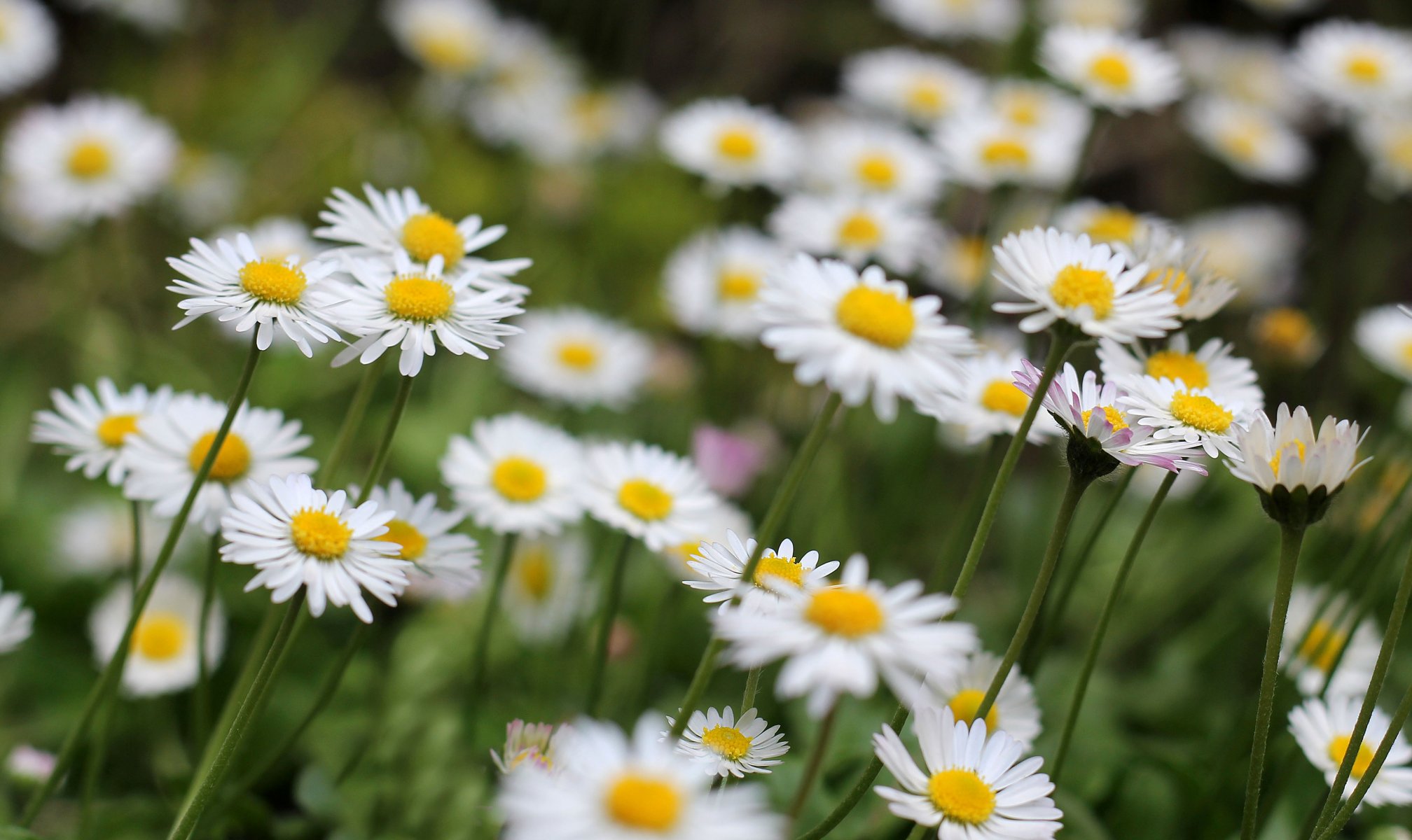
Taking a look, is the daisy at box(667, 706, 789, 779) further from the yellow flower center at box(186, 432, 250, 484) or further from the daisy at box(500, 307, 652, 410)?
the daisy at box(500, 307, 652, 410)

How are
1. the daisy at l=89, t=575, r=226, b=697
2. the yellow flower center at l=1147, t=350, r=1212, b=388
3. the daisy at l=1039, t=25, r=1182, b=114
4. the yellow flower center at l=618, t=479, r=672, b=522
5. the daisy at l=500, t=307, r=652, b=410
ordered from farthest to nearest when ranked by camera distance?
the daisy at l=500, t=307, r=652, b=410
the daisy at l=1039, t=25, r=1182, b=114
the daisy at l=89, t=575, r=226, b=697
the yellow flower center at l=618, t=479, r=672, b=522
the yellow flower center at l=1147, t=350, r=1212, b=388

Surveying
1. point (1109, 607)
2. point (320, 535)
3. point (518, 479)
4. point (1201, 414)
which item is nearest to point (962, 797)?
point (1109, 607)

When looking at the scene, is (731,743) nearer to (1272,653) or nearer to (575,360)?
(1272,653)

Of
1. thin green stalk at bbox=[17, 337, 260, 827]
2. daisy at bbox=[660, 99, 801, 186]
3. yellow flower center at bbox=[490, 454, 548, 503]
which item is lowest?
thin green stalk at bbox=[17, 337, 260, 827]

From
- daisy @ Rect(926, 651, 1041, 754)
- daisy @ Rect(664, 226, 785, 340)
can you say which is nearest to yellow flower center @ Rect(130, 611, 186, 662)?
daisy @ Rect(664, 226, 785, 340)

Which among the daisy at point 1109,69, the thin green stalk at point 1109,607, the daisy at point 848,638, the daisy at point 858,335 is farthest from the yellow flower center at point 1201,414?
the daisy at point 1109,69

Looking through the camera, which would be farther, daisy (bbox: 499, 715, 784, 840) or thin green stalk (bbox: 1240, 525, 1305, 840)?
thin green stalk (bbox: 1240, 525, 1305, 840)

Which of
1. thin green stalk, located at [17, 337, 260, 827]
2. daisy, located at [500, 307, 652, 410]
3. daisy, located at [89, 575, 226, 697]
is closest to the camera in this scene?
thin green stalk, located at [17, 337, 260, 827]
